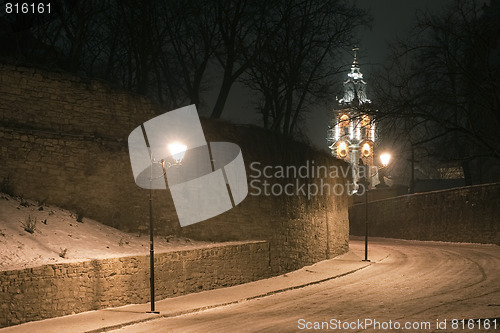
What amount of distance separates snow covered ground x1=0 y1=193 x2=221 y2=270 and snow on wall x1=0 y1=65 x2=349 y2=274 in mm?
621

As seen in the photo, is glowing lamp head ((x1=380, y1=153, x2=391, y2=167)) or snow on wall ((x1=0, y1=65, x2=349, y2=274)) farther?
glowing lamp head ((x1=380, y1=153, x2=391, y2=167))

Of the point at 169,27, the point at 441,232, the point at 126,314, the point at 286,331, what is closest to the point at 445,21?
the point at 286,331

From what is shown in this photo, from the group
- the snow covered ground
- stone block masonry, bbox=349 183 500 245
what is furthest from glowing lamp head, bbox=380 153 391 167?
the snow covered ground

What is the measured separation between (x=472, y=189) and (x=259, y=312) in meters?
20.9

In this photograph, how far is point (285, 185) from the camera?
70.9 ft

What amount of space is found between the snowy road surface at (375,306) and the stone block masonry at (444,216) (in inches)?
367

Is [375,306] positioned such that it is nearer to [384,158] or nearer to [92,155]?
[92,155]

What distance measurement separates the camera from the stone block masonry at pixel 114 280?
37.2ft

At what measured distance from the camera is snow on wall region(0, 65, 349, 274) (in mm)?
15383

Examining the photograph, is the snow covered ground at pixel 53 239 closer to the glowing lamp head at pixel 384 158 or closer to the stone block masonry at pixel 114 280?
the stone block masonry at pixel 114 280

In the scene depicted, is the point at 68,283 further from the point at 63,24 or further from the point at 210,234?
the point at 63,24

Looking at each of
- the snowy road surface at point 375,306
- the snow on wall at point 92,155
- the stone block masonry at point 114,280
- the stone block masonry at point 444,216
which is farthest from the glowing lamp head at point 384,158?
the stone block masonry at point 114,280

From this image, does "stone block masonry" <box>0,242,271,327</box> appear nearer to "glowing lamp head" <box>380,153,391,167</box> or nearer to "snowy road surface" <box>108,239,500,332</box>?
"snowy road surface" <box>108,239,500,332</box>

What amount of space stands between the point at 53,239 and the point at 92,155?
3.38 meters
